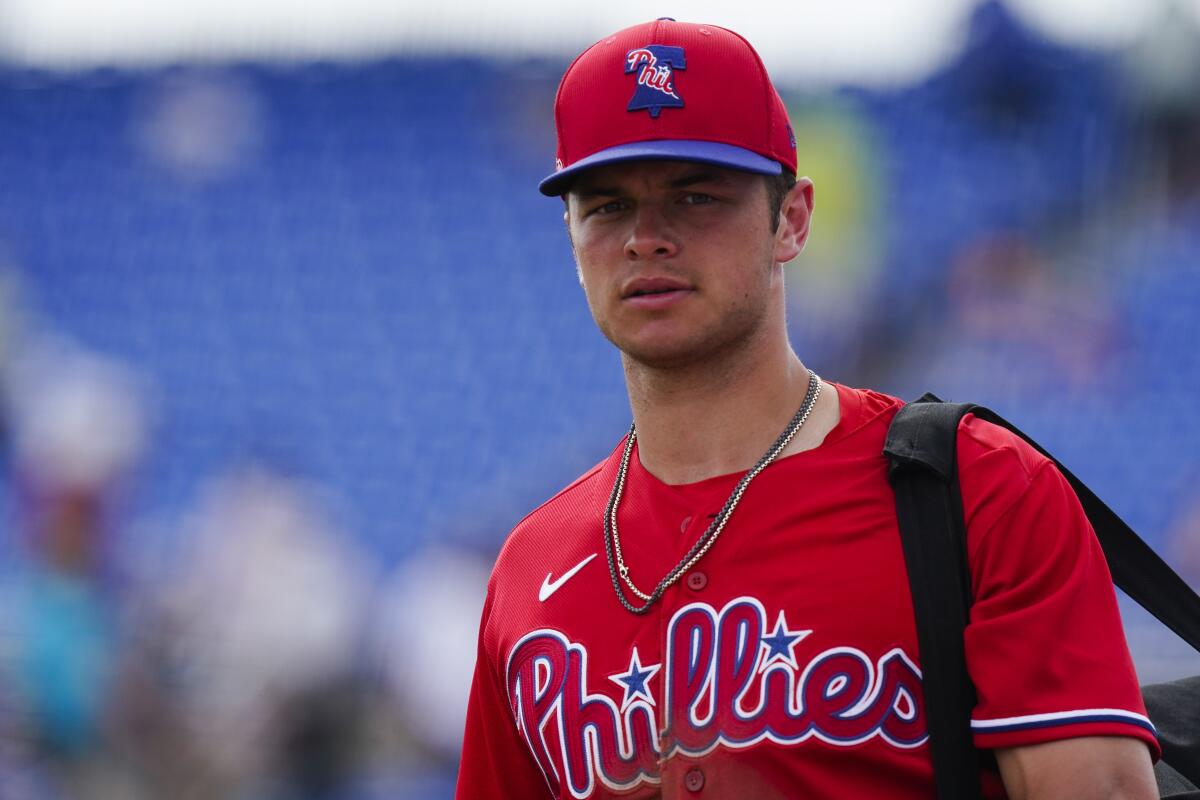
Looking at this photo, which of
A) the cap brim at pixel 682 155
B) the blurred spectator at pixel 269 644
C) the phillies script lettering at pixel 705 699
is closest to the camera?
the phillies script lettering at pixel 705 699

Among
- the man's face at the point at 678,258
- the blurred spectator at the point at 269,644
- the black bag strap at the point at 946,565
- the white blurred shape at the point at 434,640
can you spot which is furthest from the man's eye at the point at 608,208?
the blurred spectator at the point at 269,644

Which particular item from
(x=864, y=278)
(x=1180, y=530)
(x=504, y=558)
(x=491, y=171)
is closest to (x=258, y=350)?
(x=491, y=171)

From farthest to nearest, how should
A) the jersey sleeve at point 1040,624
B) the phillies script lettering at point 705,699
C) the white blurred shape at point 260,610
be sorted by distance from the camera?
the white blurred shape at point 260,610
the phillies script lettering at point 705,699
the jersey sleeve at point 1040,624

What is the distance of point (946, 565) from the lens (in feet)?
5.83

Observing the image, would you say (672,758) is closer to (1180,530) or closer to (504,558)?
(504,558)

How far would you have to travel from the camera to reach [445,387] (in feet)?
27.7

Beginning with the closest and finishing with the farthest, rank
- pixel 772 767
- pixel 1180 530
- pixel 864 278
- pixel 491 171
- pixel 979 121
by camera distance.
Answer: pixel 772 767 → pixel 1180 530 → pixel 864 278 → pixel 979 121 → pixel 491 171

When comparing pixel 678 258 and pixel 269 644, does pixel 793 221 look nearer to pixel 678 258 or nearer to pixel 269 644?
pixel 678 258

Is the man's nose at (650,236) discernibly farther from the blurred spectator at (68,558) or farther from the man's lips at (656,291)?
the blurred spectator at (68,558)

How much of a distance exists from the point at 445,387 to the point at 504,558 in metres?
6.21

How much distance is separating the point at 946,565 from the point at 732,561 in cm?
32

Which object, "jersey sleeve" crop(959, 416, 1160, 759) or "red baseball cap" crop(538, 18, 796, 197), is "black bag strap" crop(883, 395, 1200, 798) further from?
"red baseball cap" crop(538, 18, 796, 197)

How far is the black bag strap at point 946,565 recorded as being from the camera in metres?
1.74

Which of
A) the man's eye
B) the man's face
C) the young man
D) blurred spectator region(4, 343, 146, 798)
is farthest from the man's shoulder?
blurred spectator region(4, 343, 146, 798)
